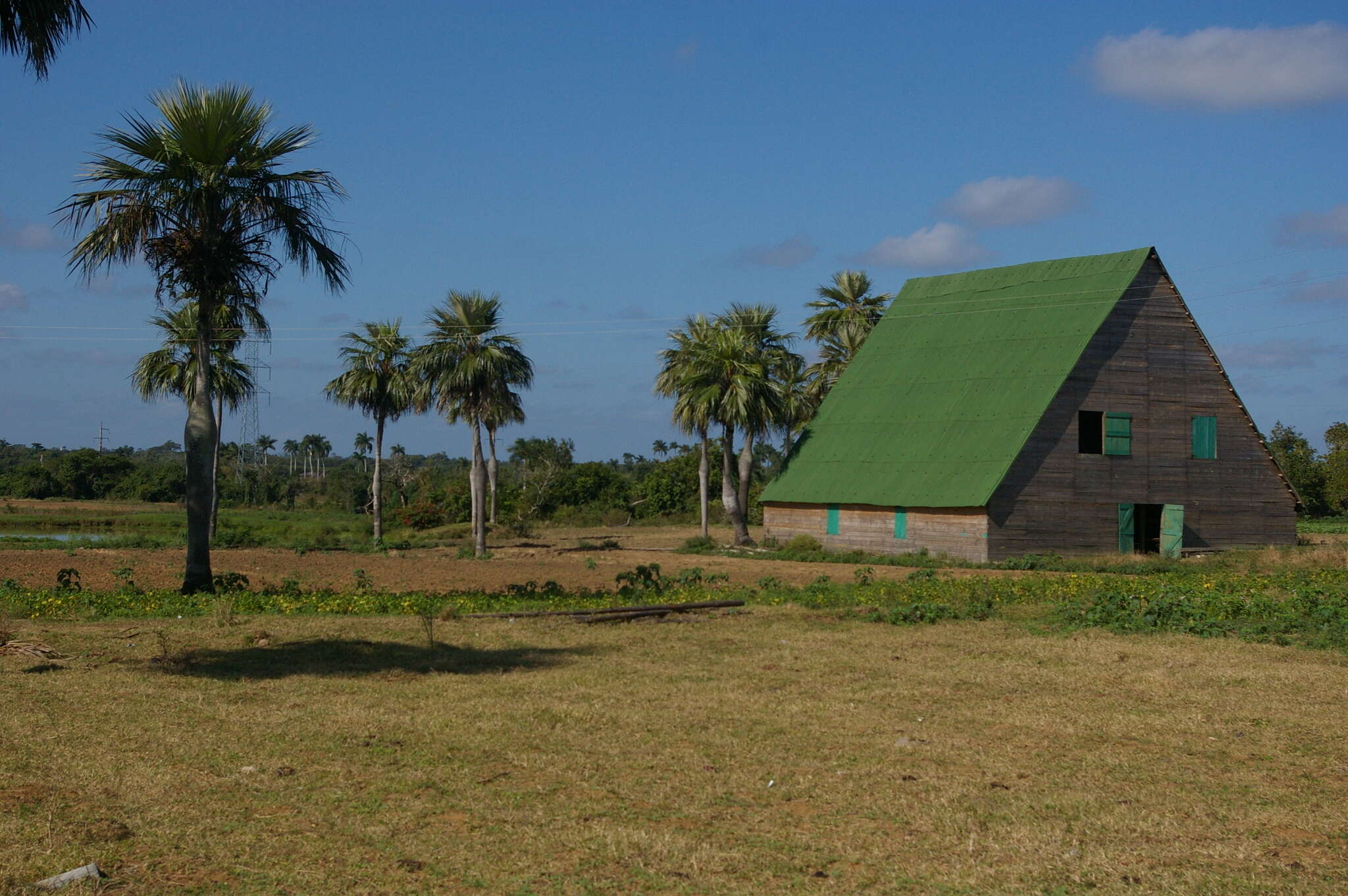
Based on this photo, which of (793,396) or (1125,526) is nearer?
(1125,526)

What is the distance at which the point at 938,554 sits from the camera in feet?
117

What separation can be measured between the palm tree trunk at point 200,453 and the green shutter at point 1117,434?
27.4 m

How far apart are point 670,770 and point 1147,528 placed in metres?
34.2

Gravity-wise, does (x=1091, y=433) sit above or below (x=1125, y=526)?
above

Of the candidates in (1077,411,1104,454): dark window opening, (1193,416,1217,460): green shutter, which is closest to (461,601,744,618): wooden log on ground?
(1077,411,1104,454): dark window opening

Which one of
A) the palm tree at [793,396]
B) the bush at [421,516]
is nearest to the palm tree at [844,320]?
the palm tree at [793,396]

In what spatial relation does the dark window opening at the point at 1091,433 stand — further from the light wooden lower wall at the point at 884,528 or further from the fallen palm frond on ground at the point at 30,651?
the fallen palm frond on ground at the point at 30,651

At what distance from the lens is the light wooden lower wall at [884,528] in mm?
34531

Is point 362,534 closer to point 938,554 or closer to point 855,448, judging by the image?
point 855,448

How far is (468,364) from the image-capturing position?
41.7 m

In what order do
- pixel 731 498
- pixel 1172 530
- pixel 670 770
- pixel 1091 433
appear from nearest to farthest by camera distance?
1. pixel 670 770
2. pixel 1172 530
3. pixel 1091 433
4. pixel 731 498

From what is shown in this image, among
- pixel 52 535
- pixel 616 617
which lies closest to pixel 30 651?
pixel 616 617

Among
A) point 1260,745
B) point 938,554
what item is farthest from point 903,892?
point 938,554

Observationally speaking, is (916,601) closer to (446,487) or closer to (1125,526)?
(1125,526)
